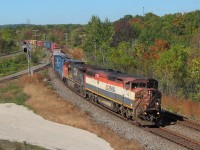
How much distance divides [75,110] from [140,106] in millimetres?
7252

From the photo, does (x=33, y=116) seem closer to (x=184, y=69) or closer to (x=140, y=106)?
(x=140, y=106)

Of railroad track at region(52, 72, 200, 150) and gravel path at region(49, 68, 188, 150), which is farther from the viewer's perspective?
gravel path at region(49, 68, 188, 150)

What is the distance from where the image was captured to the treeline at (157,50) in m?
40.9

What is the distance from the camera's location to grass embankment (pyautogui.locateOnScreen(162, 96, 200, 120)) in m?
32.2

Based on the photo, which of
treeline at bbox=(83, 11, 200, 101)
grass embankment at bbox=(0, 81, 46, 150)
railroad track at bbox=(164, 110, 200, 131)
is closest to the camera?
grass embankment at bbox=(0, 81, 46, 150)

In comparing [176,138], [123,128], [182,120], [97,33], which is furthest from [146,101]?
[97,33]

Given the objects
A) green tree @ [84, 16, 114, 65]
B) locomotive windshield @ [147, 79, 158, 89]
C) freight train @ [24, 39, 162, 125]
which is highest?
green tree @ [84, 16, 114, 65]

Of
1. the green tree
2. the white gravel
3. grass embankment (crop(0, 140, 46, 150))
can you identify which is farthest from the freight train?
the green tree

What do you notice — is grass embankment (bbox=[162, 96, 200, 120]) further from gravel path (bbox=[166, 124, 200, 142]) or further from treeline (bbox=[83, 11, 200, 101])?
gravel path (bbox=[166, 124, 200, 142])

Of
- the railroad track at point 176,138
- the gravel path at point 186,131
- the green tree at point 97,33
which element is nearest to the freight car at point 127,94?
the railroad track at point 176,138

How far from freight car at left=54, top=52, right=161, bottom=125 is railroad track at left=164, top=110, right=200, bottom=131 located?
1.84m

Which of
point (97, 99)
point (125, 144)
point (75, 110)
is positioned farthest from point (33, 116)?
point (125, 144)

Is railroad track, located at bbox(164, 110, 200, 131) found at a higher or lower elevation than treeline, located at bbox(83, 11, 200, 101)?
lower

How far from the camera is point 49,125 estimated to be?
27.6 meters
